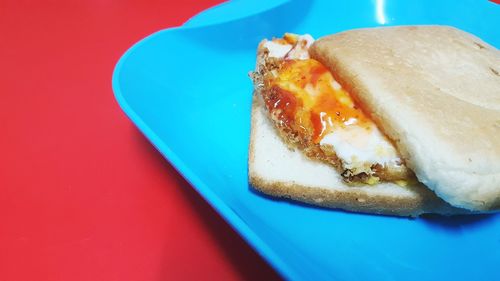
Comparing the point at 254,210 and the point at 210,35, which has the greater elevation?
the point at 210,35

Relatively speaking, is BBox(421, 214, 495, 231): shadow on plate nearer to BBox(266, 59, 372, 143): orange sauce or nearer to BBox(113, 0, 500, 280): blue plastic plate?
BBox(113, 0, 500, 280): blue plastic plate

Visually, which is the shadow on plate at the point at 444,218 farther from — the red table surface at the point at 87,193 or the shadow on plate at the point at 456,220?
the red table surface at the point at 87,193

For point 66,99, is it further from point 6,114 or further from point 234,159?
point 234,159

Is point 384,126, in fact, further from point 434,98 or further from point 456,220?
point 456,220

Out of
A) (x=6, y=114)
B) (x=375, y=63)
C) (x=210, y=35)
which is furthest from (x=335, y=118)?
(x=6, y=114)

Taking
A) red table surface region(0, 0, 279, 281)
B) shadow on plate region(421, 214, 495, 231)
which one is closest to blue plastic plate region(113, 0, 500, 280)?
shadow on plate region(421, 214, 495, 231)
